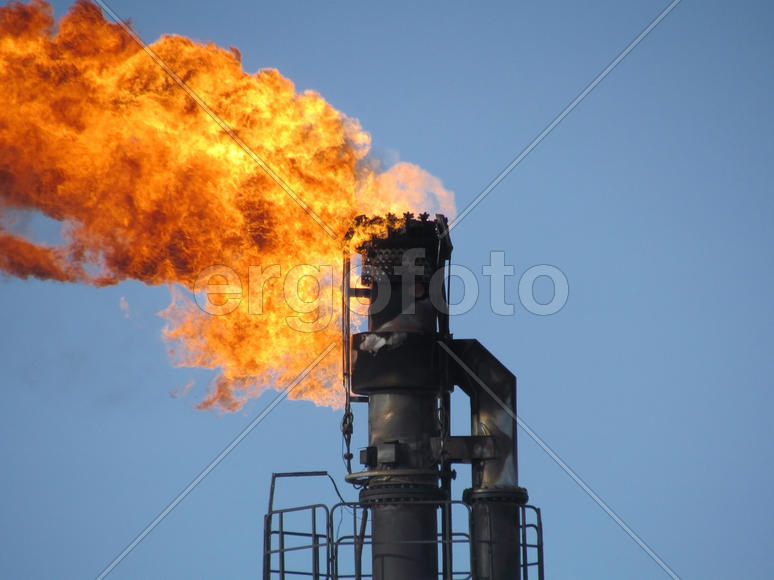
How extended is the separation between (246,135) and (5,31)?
18.7 ft

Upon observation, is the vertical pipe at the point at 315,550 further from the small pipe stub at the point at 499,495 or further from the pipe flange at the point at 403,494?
the small pipe stub at the point at 499,495

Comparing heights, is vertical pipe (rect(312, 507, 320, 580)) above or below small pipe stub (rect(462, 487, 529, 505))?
below

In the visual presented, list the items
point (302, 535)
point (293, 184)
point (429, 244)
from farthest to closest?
point (293, 184) < point (429, 244) < point (302, 535)

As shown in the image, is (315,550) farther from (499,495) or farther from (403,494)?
(499,495)

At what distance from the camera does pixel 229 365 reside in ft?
80.6

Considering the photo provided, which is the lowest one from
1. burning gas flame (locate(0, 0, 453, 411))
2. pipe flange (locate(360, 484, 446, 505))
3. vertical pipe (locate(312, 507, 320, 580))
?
vertical pipe (locate(312, 507, 320, 580))

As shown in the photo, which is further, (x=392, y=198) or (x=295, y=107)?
(x=295, y=107)

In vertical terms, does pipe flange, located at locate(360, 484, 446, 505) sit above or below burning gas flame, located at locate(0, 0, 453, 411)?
below

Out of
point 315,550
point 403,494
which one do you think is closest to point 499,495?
point 403,494

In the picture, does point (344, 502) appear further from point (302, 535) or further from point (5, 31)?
point (5, 31)

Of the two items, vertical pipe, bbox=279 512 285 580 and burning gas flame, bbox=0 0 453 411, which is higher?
burning gas flame, bbox=0 0 453 411

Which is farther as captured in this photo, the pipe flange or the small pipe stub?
the small pipe stub

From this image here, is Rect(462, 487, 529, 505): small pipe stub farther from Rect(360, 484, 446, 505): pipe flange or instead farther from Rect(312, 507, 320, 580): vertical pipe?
Rect(312, 507, 320, 580): vertical pipe

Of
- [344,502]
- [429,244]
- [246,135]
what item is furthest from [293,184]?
[344,502]
